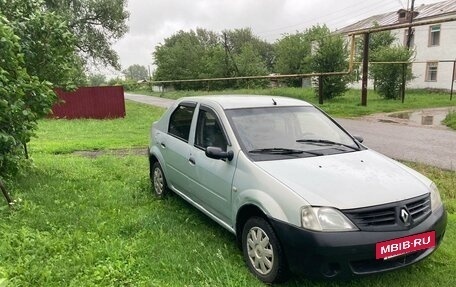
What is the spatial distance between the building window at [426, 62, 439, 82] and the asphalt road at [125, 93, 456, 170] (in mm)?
20756

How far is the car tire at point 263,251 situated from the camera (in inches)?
122

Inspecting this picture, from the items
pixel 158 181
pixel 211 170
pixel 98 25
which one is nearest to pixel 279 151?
pixel 211 170

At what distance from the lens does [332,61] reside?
22.2 m

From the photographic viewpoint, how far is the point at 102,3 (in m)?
25.6

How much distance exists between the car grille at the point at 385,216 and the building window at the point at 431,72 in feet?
106

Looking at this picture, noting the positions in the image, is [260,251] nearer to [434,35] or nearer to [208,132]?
[208,132]

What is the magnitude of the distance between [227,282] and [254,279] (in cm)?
23

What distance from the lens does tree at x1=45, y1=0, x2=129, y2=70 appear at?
25.3 meters

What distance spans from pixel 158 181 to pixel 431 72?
1252 inches

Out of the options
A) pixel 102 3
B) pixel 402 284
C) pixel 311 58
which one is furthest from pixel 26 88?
pixel 102 3

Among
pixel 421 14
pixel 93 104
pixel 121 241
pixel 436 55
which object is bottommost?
pixel 121 241

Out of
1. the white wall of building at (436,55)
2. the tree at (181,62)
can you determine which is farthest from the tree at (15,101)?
the tree at (181,62)

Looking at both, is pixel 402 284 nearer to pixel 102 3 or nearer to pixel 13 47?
pixel 13 47

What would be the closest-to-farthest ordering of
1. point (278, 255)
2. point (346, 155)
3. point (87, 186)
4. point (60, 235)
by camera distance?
point (278, 255) → point (346, 155) → point (60, 235) → point (87, 186)
